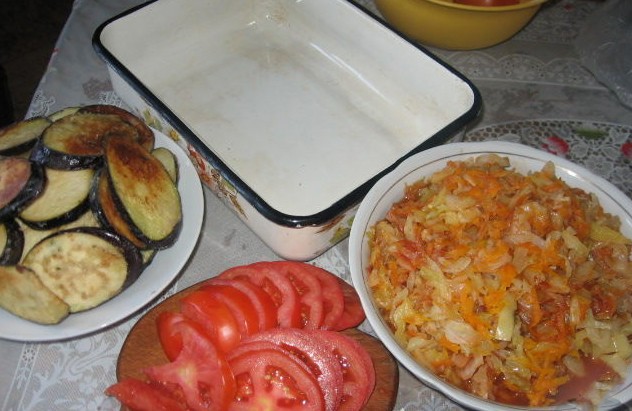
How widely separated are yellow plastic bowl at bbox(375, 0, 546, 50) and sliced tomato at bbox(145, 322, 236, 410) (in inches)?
58.7

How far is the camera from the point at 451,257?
4.52 feet

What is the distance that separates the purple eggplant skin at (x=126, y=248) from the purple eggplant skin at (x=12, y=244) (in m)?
0.14

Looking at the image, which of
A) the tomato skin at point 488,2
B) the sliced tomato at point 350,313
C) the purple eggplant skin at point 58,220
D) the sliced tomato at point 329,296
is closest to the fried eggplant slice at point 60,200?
the purple eggplant skin at point 58,220

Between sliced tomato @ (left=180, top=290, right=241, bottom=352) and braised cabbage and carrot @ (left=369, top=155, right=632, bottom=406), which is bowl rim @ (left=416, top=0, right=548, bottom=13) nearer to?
braised cabbage and carrot @ (left=369, top=155, right=632, bottom=406)

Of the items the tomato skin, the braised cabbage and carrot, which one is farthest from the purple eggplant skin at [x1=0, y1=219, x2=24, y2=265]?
the tomato skin

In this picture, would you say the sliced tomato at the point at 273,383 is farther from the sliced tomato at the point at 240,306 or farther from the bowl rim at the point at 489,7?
the bowl rim at the point at 489,7

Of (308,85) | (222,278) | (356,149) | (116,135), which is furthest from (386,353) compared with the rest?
(308,85)

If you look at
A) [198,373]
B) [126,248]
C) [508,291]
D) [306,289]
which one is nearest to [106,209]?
[126,248]

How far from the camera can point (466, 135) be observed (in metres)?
2.17

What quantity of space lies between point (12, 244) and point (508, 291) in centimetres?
126

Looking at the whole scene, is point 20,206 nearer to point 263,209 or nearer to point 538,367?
point 263,209

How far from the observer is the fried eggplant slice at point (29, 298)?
132cm

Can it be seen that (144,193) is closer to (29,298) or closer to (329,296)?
(29,298)

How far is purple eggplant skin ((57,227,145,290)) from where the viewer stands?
1.38 m
